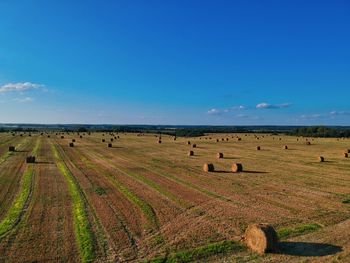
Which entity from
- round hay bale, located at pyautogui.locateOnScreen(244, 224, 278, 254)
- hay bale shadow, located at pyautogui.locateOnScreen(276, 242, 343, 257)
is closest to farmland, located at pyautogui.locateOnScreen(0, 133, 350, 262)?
hay bale shadow, located at pyautogui.locateOnScreen(276, 242, 343, 257)

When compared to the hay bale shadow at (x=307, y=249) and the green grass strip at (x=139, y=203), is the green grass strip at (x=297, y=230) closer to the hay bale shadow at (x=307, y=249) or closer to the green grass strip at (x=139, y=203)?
the hay bale shadow at (x=307, y=249)

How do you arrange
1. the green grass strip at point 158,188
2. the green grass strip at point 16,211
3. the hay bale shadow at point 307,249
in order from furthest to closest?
the green grass strip at point 158,188 < the green grass strip at point 16,211 < the hay bale shadow at point 307,249

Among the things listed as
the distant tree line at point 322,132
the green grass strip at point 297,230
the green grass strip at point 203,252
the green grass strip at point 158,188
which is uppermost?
the distant tree line at point 322,132

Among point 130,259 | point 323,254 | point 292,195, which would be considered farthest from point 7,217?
point 292,195

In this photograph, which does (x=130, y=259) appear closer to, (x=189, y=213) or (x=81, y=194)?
(x=189, y=213)

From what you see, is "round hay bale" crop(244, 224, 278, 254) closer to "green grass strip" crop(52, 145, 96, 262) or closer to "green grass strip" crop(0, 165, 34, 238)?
"green grass strip" crop(52, 145, 96, 262)

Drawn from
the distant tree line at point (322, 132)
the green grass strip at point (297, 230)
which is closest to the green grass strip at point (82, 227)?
the green grass strip at point (297, 230)
